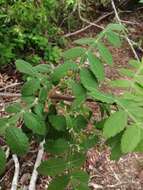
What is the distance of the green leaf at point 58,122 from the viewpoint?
4.71 feet

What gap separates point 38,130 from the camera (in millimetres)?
1288

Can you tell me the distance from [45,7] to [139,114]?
3.25 metres

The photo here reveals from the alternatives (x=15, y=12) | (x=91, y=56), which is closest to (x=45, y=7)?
(x=15, y=12)

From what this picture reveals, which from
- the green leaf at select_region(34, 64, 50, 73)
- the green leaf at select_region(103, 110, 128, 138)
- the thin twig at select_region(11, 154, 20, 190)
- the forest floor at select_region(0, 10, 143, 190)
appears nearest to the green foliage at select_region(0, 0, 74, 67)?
the forest floor at select_region(0, 10, 143, 190)

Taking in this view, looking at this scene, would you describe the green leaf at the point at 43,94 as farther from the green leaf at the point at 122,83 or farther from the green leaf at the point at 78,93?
the green leaf at the point at 122,83

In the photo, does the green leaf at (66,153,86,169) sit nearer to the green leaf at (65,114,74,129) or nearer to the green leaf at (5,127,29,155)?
the green leaf at (65,114,74,129)

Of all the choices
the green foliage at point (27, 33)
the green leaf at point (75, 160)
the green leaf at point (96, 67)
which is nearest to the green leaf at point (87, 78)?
the green leaf at point (96, 67)

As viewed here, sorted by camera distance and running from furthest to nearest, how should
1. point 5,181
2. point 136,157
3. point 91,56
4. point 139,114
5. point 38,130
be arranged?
point 136,157 → point 5,181 → point 91,56 → point 38,130 → point 139,114

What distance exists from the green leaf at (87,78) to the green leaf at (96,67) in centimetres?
2

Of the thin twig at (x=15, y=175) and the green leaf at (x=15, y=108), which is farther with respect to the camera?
the thin twig at (x=15, y=175)

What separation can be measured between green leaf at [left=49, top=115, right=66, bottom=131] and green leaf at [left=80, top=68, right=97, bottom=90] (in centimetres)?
15

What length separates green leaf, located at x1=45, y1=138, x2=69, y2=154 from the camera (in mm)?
1424

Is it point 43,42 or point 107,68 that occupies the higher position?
point 43,42

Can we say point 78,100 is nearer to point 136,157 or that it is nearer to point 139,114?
point 139,114
